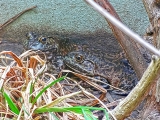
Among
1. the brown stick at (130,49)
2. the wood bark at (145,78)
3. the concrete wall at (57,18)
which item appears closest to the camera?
the wood bark at (145,78)

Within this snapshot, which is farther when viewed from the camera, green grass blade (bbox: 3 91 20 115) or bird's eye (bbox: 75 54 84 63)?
bird's eye (bbox: 75 54 84 63)

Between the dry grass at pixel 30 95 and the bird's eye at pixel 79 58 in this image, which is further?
the bird's eye at pixel 79 58

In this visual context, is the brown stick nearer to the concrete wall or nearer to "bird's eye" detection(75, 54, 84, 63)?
"bird's eye" detection(75, 54, 84, 63)

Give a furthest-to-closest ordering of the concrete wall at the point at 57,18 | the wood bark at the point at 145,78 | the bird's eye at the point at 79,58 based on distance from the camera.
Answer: the concrete wall at the point at 57,18 → the bird's eye at the point at 79,58 → the wood bark at the point at 145,78

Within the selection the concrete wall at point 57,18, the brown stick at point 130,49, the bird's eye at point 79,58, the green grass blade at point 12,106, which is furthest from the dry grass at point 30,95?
the concrete wall at point 57,18

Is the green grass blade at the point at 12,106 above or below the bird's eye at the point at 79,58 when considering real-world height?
below

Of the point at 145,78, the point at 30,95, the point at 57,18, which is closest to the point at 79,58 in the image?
the point at 57,18

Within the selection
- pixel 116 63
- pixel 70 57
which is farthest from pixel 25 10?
pixel 116 63

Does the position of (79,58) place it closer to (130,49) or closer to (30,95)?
(130,49)

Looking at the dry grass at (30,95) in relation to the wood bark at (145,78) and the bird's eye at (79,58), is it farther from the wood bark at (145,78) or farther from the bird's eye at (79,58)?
the bird's eye at (79,58)

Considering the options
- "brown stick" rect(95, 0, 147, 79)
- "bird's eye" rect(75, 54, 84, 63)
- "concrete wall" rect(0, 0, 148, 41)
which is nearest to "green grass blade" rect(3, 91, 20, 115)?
"brown stick" rect(95, 0, 147, 79)
